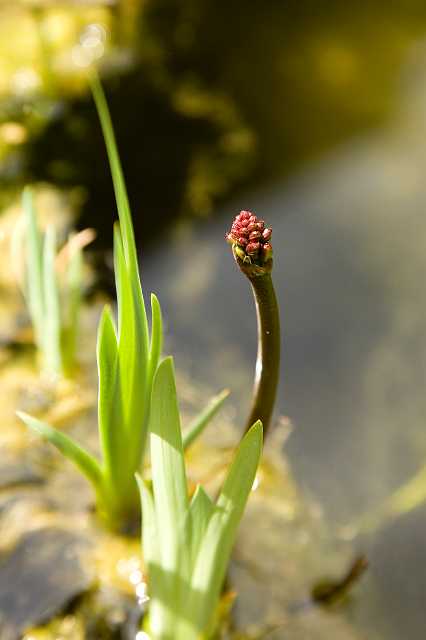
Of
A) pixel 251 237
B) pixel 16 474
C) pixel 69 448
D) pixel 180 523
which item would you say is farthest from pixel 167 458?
pixel 16 474

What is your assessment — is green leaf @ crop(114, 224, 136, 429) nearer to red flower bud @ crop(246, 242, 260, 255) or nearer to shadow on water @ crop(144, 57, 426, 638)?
red flower bud @ crop(246, 242, 260, 255)

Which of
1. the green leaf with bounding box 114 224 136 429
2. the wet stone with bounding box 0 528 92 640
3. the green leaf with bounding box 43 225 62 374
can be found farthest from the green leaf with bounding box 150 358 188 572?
the green leaf with bounding box 43 225 62 374

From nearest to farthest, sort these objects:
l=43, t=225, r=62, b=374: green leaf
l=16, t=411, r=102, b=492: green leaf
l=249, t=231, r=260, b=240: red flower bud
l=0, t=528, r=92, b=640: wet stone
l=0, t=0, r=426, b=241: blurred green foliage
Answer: l=249, t=231, r=260, b=240: red flower bud → l=16, t=411, r=102, b=492: green leaf → l=0, t=528, r=92, b=640: wet stone → l=43, t=225, r=62, b=374: green leaf → l=0, t=0, r=426, b=241: blurred green foliage

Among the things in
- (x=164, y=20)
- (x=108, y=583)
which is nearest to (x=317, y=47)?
(x=164, y=20)

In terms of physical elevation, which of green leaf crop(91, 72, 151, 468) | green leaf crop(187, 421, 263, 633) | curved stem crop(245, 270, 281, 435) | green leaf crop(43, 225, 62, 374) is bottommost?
→ green leaf crop(187, 421, 263, 633)

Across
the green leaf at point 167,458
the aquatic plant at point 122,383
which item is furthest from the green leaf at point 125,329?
the green leaf at point 167,458

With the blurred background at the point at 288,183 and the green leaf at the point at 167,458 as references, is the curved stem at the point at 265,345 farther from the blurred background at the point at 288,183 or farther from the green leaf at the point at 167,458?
the blurred background at the point at 288,183
